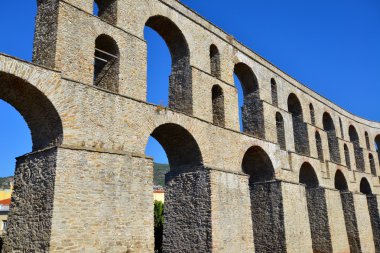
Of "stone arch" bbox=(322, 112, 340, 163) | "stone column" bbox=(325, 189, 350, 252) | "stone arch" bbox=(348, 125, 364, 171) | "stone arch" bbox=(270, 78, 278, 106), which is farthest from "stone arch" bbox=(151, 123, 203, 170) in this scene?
"stone arch" bbox=(348, 125, 364, 171)

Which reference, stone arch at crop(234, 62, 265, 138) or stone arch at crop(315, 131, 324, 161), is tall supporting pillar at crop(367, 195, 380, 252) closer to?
stone arch at crop(315, 131, 324, 161)

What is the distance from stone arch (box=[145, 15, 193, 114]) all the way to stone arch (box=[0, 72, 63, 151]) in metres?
5.92

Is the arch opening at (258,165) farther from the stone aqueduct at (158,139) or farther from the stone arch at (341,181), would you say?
the stone arch at (341,181)

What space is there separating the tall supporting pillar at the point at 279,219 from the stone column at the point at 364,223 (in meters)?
7.78

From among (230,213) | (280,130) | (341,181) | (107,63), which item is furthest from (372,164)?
(107,63)

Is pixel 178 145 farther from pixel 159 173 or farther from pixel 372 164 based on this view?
pixel 159 173

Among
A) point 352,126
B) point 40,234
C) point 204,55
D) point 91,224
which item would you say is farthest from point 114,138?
point 352,126

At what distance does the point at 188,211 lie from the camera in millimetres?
13812

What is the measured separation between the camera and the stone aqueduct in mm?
9711

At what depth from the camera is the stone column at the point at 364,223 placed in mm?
23953

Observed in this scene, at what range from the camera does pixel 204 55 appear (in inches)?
642

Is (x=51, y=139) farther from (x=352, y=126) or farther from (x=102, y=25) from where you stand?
(x=352, y=126)

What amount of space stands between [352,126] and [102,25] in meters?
24.8

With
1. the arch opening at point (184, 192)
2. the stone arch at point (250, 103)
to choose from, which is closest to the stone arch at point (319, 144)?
the stone arch at point (250, 103)
